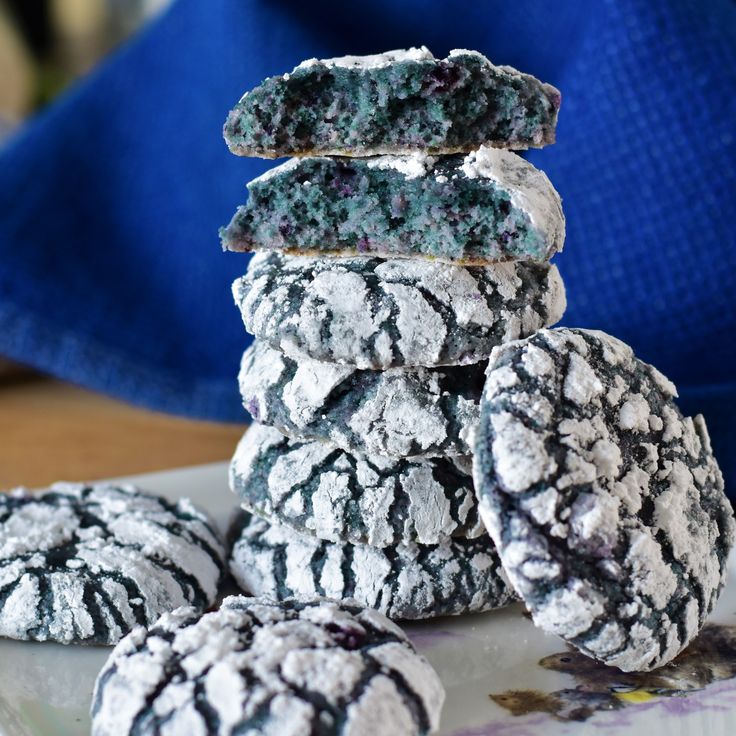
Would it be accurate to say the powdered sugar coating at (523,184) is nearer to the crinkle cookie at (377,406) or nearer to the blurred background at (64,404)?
the crinkle cookie at (377,406)

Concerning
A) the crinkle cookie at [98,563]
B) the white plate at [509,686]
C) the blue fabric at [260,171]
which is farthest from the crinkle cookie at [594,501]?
the blue fabric at [260,171]

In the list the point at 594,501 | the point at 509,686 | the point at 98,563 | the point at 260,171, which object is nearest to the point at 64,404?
the point at 260,171

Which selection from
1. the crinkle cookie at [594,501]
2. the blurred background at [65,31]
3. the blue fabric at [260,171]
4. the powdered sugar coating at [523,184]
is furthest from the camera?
the blurred background at [65,31]

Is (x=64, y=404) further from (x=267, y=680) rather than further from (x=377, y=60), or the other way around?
(x=267, y=680)

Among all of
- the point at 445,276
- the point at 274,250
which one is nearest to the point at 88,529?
the point at 274,250

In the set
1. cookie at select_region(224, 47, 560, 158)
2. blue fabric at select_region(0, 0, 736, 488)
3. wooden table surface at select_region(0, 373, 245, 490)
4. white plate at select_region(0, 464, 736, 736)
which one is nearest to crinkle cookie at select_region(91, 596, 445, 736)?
white plate at select_region(0, 464, 736, 736)

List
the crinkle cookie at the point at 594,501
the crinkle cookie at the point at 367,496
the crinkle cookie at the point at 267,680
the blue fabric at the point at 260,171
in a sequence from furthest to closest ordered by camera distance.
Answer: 1. the blue fabric at the point at 260,171
2. the crinkle cookie at the point at 367,496
3. the crinkle cookie at the point at 594,501
4. the crinkle cookie at the point at 267,680

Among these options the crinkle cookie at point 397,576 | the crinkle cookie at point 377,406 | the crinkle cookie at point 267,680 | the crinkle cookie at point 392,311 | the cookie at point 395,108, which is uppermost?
the cookie at point 395,108
